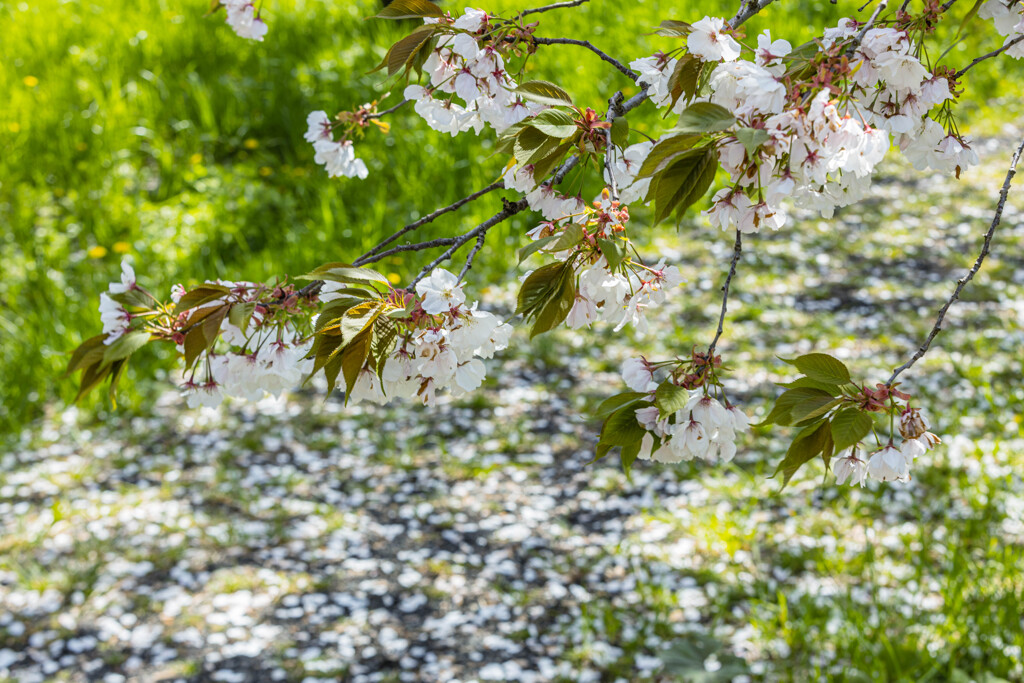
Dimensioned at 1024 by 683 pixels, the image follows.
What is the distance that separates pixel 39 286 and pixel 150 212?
0.77 m

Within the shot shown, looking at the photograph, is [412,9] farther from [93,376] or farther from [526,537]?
[526,537]

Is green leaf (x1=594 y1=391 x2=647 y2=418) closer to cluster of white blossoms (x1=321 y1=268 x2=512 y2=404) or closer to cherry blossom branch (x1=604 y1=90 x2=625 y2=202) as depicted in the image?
cluster of white blossoms (x1=321 y1=268 x2=512 y2=404)

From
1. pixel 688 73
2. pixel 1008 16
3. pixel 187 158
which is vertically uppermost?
pixel 187 158

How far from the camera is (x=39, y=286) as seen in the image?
4.32m

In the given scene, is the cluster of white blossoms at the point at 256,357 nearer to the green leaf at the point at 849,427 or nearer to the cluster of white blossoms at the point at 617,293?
the cluster of white blossoms at the point at 617,293

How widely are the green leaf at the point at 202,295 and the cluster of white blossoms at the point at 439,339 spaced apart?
6.1 inches

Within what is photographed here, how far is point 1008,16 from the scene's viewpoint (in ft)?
4.46

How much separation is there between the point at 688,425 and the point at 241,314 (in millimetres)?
601

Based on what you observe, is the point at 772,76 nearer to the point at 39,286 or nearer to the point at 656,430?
the point at 656,430

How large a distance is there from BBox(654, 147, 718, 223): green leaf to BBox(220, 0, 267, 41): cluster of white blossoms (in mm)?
1084

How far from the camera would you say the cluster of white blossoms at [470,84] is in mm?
1159

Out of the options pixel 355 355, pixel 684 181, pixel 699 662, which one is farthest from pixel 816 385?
pixel 699 662

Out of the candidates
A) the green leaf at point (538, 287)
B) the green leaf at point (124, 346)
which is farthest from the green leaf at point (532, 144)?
the green leaf at point (124, 346)

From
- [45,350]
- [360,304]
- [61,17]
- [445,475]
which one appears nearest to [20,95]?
[61,17]
